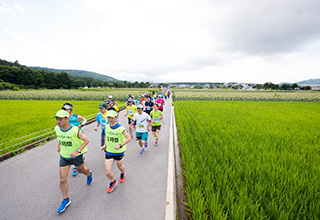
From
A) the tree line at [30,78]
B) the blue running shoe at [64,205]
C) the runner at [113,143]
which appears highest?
the tree line at [30,78]

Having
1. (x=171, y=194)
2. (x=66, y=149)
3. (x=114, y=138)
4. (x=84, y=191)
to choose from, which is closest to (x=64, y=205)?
(x=84, y=191)

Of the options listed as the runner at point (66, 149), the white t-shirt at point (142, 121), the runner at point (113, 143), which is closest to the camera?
the runner at point (66, 149)

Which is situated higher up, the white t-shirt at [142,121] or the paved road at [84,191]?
the white t-shirt at [142,121]

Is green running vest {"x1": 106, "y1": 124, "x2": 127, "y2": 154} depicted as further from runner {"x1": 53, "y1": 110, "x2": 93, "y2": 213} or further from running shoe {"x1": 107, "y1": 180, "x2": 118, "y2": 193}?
running shoe {"x1": 107, "y1": 180, "x2": 118, "y2": 193}

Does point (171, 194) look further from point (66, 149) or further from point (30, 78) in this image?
point (30, 78)

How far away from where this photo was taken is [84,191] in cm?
325

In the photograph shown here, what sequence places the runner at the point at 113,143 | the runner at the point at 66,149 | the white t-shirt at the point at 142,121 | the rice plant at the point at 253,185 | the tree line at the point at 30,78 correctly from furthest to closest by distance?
1. the tree line at the point at 30,78
2. the white t-shirt at the point at 142,121
3. the runner at the point at 113,143
4. the runner at the point at 66,149
5. the rice plant at the point at 253,185

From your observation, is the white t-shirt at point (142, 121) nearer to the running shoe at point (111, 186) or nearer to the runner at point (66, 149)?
the running shoe at point (111, 186)

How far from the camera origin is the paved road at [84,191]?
2.67m

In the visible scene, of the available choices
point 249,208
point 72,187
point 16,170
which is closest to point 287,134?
point 249,208

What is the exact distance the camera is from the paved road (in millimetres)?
2674

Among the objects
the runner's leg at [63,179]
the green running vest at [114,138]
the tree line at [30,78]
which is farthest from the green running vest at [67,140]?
the tree line at [30,78]

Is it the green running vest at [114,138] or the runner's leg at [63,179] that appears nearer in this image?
the runner's leg at [63,179]

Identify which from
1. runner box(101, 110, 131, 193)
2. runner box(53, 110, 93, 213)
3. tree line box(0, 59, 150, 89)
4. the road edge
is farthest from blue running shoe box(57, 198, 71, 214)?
tree line box(0, 59, 150, 89)
